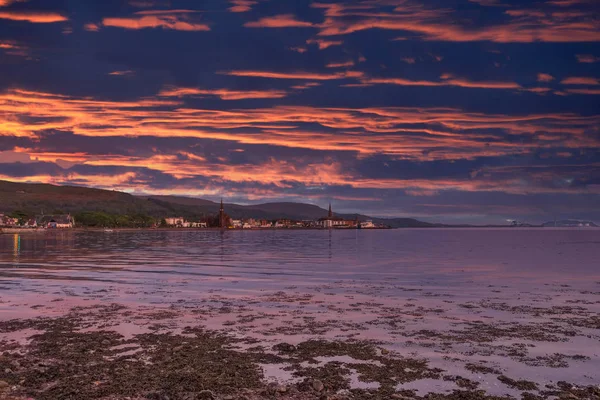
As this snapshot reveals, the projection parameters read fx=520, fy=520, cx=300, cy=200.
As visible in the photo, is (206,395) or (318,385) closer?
(206,395)

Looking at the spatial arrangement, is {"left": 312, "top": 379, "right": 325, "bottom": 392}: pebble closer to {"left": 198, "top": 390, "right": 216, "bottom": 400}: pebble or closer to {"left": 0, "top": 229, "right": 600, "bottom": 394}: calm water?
{"left": 198, "top": 390, "right": 216, "bottom": 400}: pebble

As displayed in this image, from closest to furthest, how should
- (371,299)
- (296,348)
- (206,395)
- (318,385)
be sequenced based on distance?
(206,395), (318,385), (296,348), (371,299)

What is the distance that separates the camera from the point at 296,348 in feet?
58.3

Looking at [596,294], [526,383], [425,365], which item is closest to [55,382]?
[425,365]

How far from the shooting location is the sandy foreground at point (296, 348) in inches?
533

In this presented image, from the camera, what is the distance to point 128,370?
585 inches

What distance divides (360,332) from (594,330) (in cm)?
979

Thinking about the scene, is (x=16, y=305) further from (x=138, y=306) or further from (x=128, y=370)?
(x=128, y=370)

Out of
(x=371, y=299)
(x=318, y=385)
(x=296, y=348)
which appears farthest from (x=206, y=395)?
(x=371, y=299)

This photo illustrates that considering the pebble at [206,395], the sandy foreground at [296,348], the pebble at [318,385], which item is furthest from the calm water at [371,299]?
the pebble at [206,395]

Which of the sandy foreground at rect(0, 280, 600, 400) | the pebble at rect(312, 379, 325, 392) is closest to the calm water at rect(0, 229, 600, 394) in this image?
the sandy foreground at rect(0, 280, 600, 400)

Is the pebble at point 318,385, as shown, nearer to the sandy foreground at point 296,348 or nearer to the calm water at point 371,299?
the sandy foreground at point 296,348

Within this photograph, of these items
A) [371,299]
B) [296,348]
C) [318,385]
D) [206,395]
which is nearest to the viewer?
[206,395]

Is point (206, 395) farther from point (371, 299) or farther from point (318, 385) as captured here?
point (371, 299)
